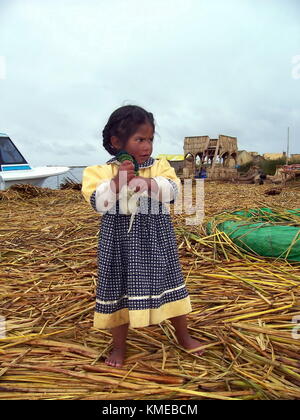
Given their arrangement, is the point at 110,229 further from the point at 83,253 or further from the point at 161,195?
the point at 83,253

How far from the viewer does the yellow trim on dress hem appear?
4.75ft

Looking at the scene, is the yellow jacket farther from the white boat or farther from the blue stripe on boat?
the blue stripe on boat

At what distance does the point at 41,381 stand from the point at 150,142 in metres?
1.07

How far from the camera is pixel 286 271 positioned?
2367mm

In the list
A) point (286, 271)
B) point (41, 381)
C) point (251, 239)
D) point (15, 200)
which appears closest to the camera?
point (41, 381)

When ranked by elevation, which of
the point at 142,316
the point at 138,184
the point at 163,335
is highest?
the point at 138,184

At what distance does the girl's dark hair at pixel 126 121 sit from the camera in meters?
1.46

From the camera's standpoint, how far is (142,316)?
4.76 ft

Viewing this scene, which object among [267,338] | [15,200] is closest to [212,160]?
[15,200]

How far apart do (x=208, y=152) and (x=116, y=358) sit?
50.6ft

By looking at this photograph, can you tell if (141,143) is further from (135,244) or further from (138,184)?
(135,244)

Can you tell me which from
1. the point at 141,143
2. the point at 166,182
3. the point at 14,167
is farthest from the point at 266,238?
the point at 14,167

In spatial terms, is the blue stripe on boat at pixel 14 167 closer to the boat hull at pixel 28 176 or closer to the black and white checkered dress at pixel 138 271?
the boat hull at pixel 28 176

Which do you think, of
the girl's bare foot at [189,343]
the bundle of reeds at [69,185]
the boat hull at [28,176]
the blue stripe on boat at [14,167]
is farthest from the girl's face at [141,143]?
the blue stripe on boat at [14,167]
